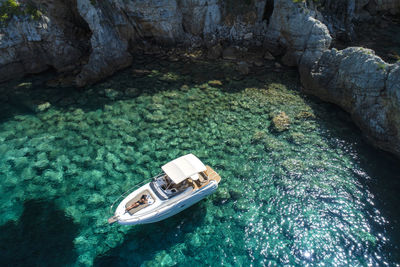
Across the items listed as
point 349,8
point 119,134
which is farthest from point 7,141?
point 349,8

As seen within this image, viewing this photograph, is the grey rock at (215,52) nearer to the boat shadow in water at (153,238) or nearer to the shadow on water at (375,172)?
the shadow on water at (375,172)

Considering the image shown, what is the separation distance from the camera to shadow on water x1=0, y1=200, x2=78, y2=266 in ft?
44.4

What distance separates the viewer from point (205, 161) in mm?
18922

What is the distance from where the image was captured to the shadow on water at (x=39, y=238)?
13.5 meters


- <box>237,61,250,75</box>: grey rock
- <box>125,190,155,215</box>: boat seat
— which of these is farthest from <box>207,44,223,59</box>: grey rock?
<box>125,190,155,215</box>: boat seat

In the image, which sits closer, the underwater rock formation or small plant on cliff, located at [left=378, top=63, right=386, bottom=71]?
the underwater rock formation

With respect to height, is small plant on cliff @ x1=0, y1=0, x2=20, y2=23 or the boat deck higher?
small plant on cliff @ x1=0, y1=0, x2=20, y2=23

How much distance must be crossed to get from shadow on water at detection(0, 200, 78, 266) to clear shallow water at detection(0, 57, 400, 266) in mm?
60

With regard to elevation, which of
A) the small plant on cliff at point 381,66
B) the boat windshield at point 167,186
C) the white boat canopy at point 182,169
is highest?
the small plant on cliff at point 381,66

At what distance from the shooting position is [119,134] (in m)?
21.0

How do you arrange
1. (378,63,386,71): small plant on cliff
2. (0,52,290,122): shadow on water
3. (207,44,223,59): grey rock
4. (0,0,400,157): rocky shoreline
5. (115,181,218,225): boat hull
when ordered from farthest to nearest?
(207,44,223,59): grey rock
(0,52,290,122): shadow on water
(0,0,400,157): rocky shoreline
(378,63,386,71): small plant on cliff
(115,181,218,225): boat hull

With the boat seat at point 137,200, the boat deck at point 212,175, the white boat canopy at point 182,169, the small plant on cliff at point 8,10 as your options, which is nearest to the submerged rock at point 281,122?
the boat deck at point 212,175

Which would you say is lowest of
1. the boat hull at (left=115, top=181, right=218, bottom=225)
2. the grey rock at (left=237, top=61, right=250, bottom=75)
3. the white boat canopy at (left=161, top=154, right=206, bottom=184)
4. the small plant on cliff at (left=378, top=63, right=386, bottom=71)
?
the boat hull at (left=115, top=181, right=218, bottom=225)

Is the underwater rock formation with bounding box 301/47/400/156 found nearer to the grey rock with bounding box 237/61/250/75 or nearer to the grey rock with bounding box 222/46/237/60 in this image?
the grey rock with bounding box 237/61/250/75
